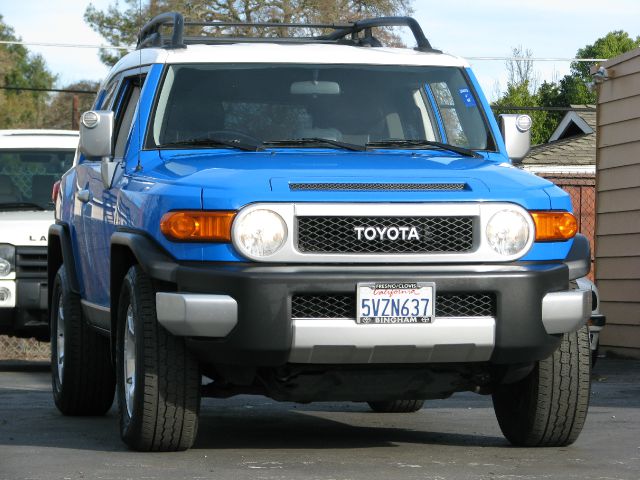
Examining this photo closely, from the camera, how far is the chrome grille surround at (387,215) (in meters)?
6.59

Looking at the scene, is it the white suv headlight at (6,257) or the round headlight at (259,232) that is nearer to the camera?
the round headlight at (259,232)

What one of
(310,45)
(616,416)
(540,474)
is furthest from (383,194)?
(616,416)

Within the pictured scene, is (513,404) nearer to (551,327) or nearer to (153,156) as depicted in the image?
(551,327)

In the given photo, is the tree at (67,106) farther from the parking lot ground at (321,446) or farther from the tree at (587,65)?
the parking lot ground at (321,446)

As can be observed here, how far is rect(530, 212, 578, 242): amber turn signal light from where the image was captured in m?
6.86

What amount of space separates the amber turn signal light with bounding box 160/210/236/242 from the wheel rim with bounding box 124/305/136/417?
2.24 feet

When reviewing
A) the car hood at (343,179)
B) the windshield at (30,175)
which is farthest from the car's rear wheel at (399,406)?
the windshield at (30,175)

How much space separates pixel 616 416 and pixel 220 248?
3607 mm

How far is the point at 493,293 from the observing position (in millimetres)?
6715

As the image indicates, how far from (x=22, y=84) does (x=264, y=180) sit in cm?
9015

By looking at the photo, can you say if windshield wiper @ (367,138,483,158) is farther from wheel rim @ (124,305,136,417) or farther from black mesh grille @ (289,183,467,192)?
wheel rim @ (124,305,136,417)

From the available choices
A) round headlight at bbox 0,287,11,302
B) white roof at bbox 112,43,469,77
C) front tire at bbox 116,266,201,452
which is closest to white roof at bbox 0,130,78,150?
round headlight at bbox 0,287,11,302

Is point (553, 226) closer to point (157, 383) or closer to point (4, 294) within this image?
point (157, 383)

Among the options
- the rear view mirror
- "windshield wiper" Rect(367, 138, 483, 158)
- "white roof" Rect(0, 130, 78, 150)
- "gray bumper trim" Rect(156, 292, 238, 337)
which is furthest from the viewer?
"white roof" Rect(0, 130, 78, 150)
